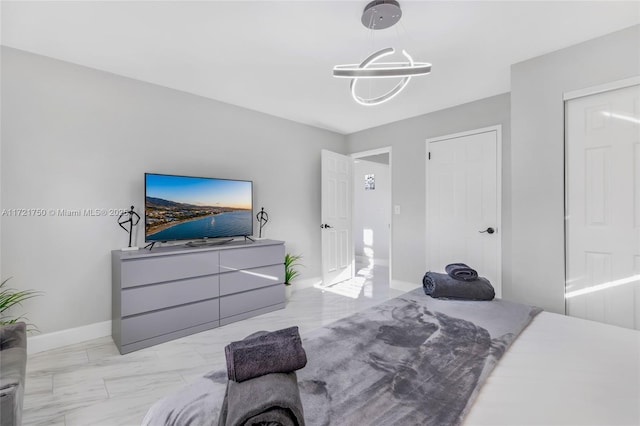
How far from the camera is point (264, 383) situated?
88 cm

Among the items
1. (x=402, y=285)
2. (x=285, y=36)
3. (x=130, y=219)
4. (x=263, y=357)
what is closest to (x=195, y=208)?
(x=130, y=219)

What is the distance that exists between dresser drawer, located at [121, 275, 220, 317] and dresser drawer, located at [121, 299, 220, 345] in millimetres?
55

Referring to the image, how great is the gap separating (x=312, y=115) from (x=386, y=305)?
296 cm

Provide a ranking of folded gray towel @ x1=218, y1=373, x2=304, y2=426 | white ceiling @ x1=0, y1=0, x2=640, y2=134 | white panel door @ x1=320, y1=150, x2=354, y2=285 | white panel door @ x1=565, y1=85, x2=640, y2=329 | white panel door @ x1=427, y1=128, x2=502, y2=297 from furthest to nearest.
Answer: white panel door @ x1=320, y1=150, x2=354, y2=285, white panel door @ x1=427, y1=128, x2=502, y2=297, white panel door @ x1=565, y1=85, x2=640, y2=329, white ceiling @ x1=0, y1=0, x2=640, y2=134, folded gray towel @ x1=218, y1=373, x2=304, y2=426

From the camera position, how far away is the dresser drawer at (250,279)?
2969 mm

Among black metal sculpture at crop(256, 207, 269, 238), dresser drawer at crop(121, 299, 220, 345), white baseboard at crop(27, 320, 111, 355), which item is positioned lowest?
white baseboard at crop(27, 320, 111, 355)

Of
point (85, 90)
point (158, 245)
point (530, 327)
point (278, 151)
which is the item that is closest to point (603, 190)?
point (530, 327)

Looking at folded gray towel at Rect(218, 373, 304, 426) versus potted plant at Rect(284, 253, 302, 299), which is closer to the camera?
folded gray towel at Rect(218, 373, 304, 426)

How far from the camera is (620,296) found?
2.15m

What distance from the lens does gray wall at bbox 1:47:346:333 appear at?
2.34 m

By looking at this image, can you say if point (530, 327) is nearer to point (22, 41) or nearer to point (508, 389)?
point (508, 389)

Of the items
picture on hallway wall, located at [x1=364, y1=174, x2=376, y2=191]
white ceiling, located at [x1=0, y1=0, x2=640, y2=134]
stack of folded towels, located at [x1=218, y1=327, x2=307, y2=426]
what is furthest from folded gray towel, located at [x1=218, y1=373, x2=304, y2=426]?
picture on hallway wall, located at [x1=364, y1=174, x2=376, y2=191]

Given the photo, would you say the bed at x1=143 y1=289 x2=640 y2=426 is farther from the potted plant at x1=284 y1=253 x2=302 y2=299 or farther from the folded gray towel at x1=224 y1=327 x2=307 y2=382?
the potted plant at x1=284 y1=253 x2=302 y2=299

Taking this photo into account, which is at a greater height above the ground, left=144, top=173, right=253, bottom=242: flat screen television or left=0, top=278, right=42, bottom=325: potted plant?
left=144, top=173, right=253, bottom=242: flat screen television
